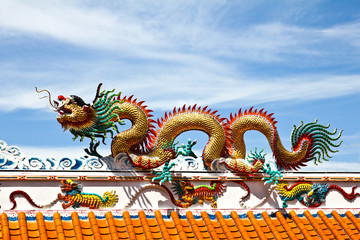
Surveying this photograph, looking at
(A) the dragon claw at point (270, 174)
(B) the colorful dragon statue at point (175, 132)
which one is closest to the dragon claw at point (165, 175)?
(B) the colorful dragon statue at point (175, 132)

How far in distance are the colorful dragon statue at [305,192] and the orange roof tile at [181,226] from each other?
210mm

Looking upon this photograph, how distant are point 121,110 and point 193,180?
67.8 inches

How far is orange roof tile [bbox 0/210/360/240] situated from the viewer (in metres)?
9.10

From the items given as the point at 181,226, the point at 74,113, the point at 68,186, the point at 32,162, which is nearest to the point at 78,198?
the point at 68,186

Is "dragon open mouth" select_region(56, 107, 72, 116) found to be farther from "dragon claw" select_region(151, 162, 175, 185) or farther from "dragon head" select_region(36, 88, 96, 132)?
"dragon claw" select_region(151, 162, 175, 185)

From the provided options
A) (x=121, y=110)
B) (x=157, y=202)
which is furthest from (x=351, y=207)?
(x=121, y=110)

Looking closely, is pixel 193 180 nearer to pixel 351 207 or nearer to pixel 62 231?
pixel 62 231

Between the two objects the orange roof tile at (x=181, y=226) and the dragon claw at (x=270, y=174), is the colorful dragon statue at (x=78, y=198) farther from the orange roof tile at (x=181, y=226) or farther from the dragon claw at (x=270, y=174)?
the dragon claw at (x=270, y=174)

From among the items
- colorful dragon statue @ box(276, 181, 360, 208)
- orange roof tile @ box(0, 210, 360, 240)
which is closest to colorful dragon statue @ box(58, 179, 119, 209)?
orange roof tile @ box(0, 210, 360, 240)

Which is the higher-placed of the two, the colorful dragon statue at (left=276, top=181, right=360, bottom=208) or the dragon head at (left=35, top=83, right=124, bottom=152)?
the dragon head at (left=35, top=83, right=124, bottom=152)

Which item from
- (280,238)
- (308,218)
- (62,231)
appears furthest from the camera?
(308,218)

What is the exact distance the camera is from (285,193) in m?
10.7

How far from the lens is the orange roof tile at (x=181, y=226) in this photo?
29.9 feet

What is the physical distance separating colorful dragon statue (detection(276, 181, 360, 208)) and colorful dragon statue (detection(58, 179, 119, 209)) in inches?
124
